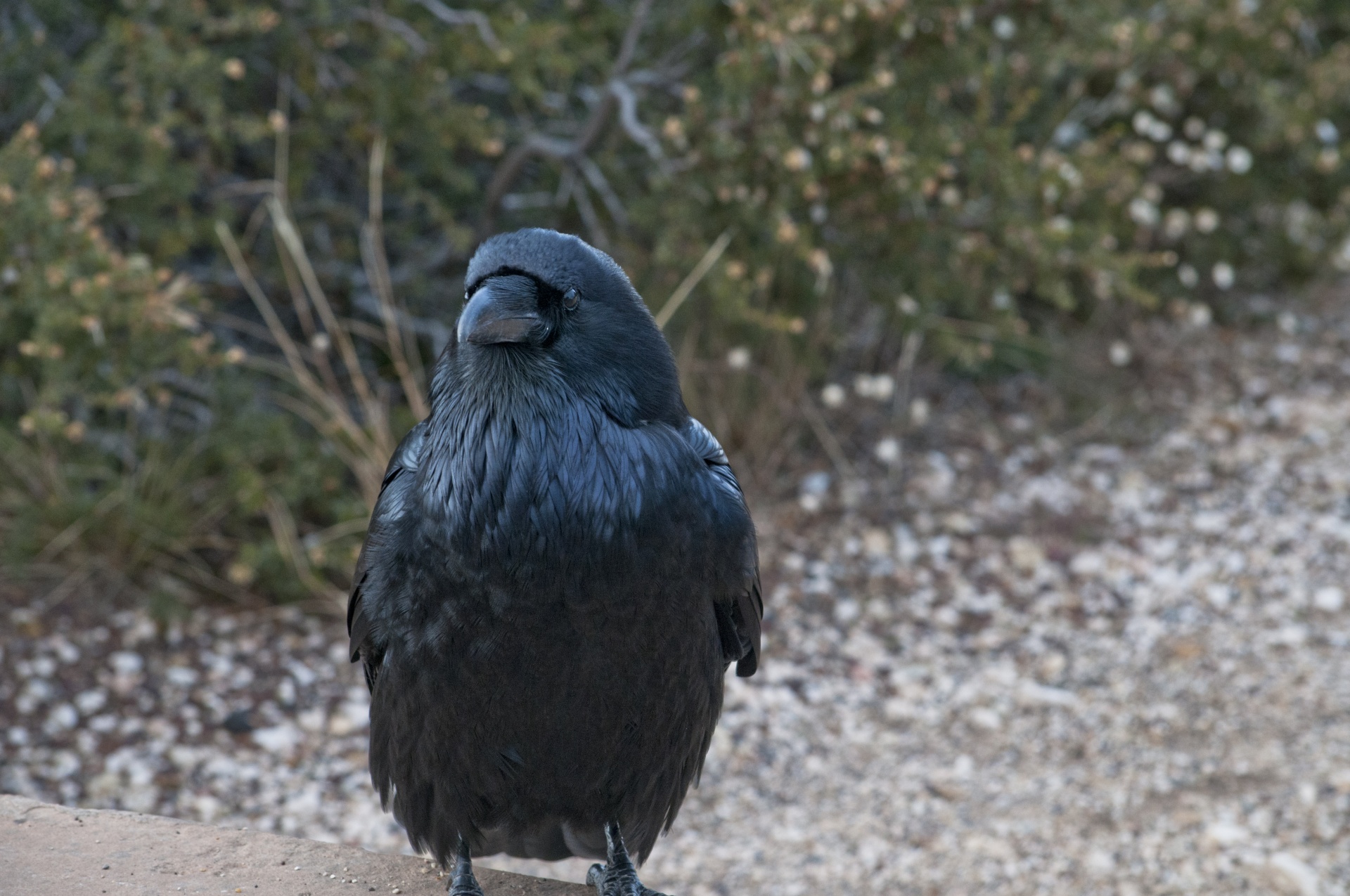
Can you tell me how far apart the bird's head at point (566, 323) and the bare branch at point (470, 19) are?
7.81 ft

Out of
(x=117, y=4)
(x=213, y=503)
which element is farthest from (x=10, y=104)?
(x=213, y=503)

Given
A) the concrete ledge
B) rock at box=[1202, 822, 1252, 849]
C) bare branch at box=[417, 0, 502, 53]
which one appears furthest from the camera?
bare branch at box=[417, 0, 502, 53]

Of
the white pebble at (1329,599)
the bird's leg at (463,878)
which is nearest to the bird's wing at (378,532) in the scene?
the bird's leg at (463,878)

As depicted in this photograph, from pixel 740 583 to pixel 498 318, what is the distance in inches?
28.9

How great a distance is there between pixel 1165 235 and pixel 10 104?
495 cm

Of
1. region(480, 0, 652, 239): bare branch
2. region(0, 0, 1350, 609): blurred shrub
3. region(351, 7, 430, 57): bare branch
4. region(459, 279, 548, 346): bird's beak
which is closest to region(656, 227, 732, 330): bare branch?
region(0, 0, 1350, 609): blurred shrub

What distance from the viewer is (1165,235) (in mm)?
6395

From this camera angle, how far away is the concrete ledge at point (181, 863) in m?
2.49

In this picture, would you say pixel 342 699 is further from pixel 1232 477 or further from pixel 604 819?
pixel 1232 477

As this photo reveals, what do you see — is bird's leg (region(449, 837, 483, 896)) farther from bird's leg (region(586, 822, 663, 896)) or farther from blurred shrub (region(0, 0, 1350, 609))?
blurred shrub (region(0, 0, 1350, 609))

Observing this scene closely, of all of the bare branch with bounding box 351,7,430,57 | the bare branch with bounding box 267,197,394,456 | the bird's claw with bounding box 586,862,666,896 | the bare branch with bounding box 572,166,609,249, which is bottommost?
the bird's claw with bounding box 586,862,666,896

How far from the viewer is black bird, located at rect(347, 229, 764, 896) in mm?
2260

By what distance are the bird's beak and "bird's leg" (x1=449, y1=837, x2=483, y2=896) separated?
3.38 ft

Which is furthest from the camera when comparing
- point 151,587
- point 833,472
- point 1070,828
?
point 833,472
